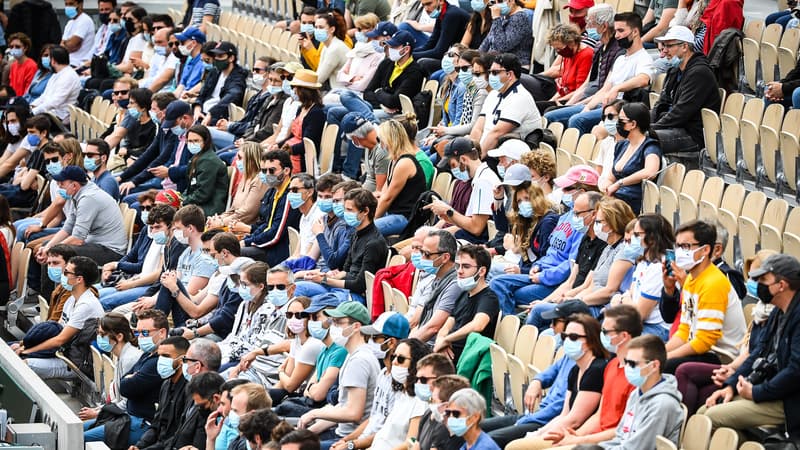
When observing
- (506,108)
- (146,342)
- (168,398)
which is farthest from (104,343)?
(506,108)

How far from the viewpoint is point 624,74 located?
390 inches

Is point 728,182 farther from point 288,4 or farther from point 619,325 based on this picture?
point 288,4

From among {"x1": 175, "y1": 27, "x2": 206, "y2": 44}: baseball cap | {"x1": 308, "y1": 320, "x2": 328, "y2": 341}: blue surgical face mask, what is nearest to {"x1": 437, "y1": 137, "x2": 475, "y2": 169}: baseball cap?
→ {"x1": 308, "y1": 320, "x2": 328, "y2": 341}: blue surgical face mask

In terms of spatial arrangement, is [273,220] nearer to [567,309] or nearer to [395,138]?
[395,138]

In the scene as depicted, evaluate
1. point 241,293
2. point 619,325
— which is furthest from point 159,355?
point 619,325

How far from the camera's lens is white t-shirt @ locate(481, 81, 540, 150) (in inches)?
385

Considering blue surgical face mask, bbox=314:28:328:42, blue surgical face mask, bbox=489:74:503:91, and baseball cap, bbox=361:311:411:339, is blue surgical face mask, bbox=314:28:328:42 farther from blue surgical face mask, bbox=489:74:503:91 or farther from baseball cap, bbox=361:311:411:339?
baseball cap, bbox=361:311:411:339

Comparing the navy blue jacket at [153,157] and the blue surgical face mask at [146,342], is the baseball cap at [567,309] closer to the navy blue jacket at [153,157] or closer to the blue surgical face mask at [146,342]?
the blue surgical face mask at [146,342]

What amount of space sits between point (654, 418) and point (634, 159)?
3.06 meters

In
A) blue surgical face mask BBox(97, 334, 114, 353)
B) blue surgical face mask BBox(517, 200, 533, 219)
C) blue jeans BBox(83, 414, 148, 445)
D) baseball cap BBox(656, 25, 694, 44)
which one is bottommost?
blue jeans BBox(83, 414, 148, 445)

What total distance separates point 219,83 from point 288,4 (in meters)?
2.81

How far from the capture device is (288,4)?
15844mm

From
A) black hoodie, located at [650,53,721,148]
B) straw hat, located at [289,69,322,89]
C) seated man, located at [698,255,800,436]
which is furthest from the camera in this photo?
straw hat, located at [289,69,322,89]

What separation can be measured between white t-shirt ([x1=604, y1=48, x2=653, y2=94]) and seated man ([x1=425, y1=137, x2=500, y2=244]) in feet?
4.73
